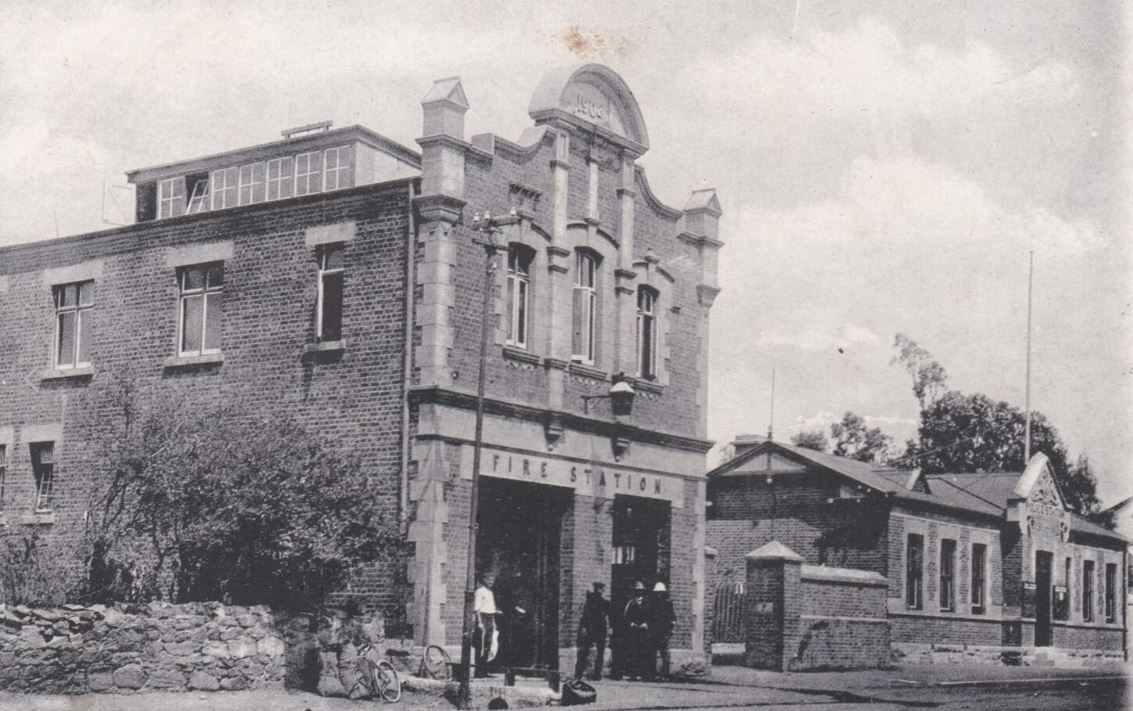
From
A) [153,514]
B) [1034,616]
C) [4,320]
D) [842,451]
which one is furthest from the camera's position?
[842,451]

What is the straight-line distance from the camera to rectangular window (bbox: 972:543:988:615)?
125ft

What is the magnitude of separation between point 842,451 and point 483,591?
42.7m

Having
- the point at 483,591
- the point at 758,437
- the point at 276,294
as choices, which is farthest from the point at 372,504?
the point at 758,437

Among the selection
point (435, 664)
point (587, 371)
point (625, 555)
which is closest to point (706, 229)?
point (587, 371)

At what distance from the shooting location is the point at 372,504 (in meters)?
22.4

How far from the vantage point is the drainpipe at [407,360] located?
76.0ft

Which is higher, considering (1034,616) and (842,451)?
(842,451)

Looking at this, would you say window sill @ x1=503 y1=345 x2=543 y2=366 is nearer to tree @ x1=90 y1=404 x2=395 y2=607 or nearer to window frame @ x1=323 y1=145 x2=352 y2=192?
tree @ x1=90 y1=404 x2=395 y2=607

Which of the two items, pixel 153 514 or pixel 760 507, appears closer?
pixel 153 514

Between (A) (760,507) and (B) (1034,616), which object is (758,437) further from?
(B) (1034,616)

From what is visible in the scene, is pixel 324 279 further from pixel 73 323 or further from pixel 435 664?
pixel 435 664

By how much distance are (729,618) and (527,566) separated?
976 centimetres

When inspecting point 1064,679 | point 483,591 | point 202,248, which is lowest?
point 1064,679

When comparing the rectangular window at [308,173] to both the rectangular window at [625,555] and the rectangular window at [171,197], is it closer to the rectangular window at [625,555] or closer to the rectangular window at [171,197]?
the rectangular window at [171,197]
